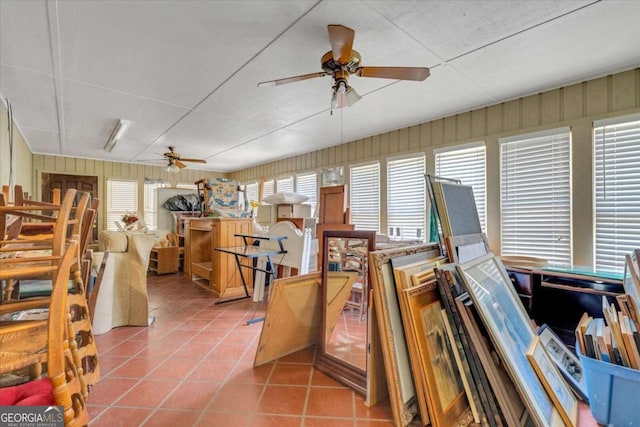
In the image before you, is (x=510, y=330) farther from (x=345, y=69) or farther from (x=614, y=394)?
(x=345, y=69)

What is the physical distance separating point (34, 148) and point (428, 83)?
7.36m

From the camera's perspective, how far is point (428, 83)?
295cm

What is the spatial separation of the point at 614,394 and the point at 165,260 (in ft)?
21.0

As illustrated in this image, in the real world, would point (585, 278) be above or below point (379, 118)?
below

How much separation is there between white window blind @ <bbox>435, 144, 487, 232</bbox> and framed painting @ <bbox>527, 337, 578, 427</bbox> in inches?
79.9

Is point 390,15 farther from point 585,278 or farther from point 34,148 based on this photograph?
point 34,148

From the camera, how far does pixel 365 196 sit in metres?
5.00

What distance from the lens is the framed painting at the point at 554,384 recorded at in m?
1.57

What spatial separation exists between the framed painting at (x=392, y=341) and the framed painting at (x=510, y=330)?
1.41 feet

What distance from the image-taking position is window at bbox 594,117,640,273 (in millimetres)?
2623

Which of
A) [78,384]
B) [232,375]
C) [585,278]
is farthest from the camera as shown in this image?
[585,278]

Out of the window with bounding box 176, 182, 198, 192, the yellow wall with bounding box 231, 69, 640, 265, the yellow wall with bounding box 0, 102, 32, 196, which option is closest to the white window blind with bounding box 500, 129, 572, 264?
the yellow wall with bounding box 231, 69, 640, 265

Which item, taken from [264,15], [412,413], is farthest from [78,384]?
[264,15]

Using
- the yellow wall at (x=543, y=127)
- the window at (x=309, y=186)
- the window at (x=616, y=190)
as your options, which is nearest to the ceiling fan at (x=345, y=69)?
the yellow wall at (x=543, y=127)
